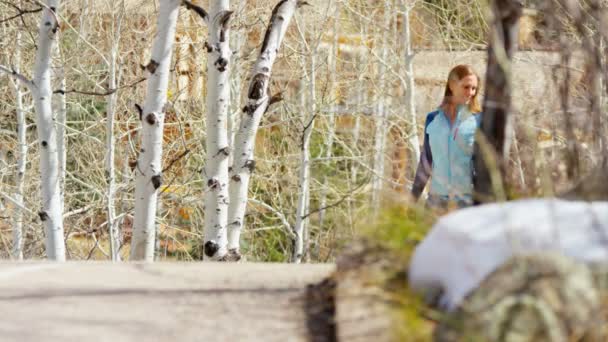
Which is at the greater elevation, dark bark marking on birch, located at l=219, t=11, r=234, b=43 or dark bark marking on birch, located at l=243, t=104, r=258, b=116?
dark bark marking on birch, located at l=219, t=11, r=234, b=43

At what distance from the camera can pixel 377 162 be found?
76.2 feet

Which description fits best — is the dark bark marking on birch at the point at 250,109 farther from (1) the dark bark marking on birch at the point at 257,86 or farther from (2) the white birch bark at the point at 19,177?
(2) the white birch bark at the point at 19,177

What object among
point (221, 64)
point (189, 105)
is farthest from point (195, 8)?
point (189, 105)

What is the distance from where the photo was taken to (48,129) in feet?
35.2

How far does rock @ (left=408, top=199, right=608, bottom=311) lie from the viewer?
4.40m

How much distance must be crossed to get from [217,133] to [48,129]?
162 centimetres

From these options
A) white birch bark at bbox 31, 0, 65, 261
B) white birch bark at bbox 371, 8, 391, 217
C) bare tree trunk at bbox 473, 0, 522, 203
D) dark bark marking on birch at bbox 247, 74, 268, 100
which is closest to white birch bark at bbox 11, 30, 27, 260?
white birch bark at bbox 371, 8, 391, 217

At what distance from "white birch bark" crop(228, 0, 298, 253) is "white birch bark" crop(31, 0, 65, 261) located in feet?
5.42

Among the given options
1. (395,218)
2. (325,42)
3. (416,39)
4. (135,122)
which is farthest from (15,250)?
(395,218)

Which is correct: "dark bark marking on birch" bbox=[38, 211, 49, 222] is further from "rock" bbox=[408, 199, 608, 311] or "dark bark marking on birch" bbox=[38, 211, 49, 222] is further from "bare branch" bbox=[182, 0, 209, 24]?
"rock" bbox=[408, 199, 608, 311]

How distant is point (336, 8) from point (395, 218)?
16.4 metres

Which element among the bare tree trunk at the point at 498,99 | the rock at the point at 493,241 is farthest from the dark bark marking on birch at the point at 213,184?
the rock at the point at 493,241

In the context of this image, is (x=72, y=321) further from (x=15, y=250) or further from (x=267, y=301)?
(x=15, y=250)

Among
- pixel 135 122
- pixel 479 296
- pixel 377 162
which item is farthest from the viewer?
pixel 377 162
